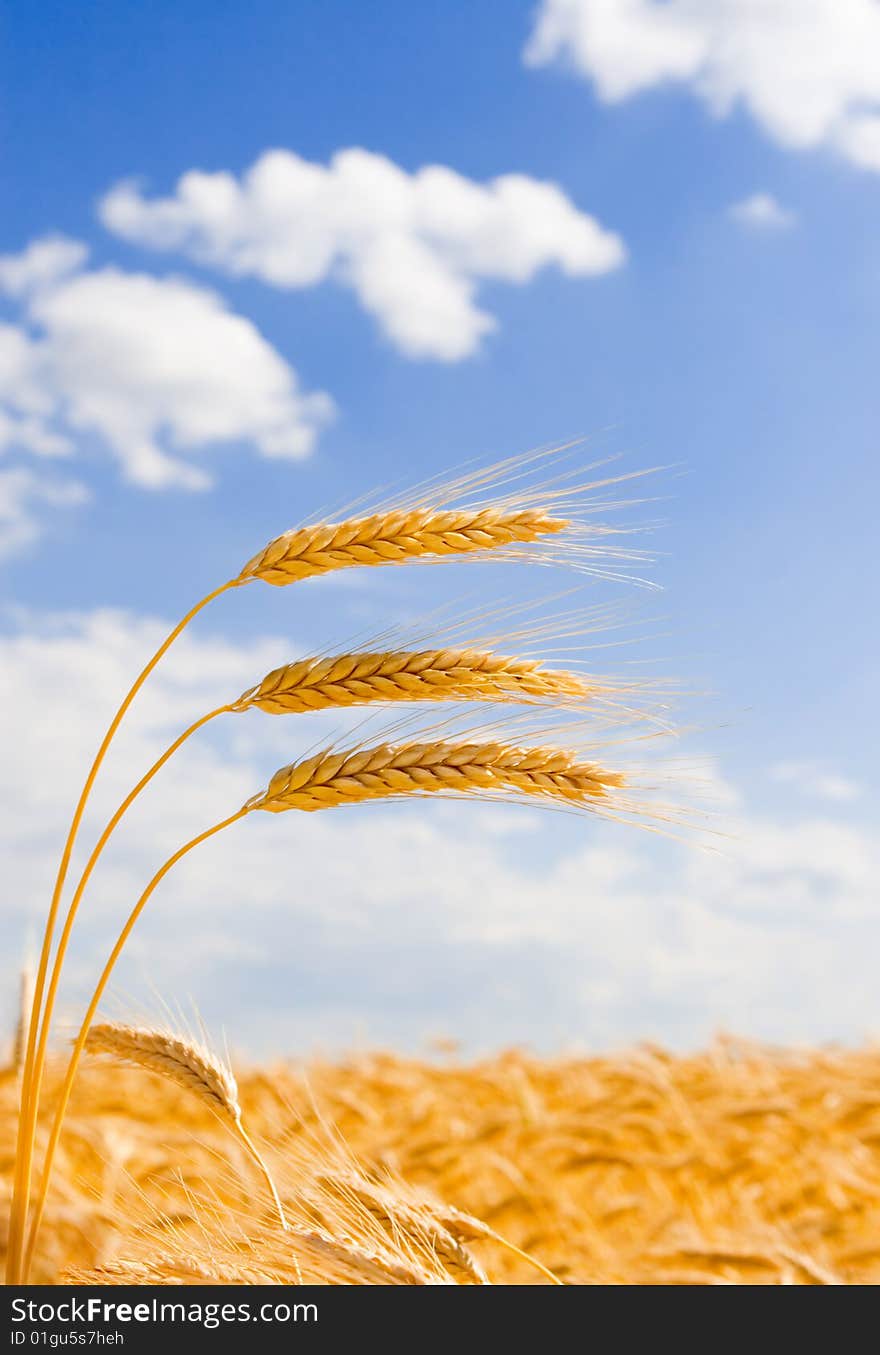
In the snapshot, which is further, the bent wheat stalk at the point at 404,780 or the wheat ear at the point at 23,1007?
the wheat ear at the point at 23,1007

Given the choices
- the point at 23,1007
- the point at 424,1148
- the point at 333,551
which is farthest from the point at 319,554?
the point at 424,1148

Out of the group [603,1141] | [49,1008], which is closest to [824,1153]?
[603,1141]

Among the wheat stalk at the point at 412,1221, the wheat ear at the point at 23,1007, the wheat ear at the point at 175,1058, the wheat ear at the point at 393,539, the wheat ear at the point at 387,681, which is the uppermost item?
the wheat ear at the point at 393,539

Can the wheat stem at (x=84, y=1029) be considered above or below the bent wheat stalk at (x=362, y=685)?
below

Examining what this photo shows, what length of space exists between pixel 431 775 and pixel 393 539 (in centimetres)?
34

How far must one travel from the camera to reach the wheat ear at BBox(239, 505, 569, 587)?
1638 mm

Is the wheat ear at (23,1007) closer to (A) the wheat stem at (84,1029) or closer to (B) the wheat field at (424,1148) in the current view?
(B) the wheat field at (424,1148)

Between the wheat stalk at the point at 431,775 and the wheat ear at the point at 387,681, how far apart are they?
0.08m

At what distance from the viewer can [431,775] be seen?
1.61 meters

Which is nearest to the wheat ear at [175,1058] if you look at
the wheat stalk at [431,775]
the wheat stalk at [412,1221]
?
the wheat stalk at [412,1221]

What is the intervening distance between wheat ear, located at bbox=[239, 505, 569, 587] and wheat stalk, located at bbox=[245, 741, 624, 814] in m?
0.26

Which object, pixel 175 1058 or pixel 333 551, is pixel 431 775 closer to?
pixel 333 551

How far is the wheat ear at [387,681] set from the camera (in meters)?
1.58
